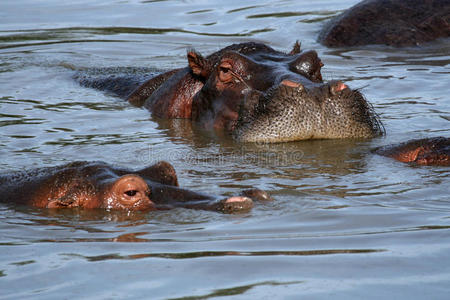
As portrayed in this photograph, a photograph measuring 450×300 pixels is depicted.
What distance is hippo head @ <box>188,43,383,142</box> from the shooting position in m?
7.31

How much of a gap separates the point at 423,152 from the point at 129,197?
2343 millimetres

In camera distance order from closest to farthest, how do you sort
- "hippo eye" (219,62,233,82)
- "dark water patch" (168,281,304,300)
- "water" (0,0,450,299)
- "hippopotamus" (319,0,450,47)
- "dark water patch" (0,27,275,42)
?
"dark water patch" (168,281,304,300) → "water" (0,0,450,299) → "hippo eye" (219,62,233,82) → "hippopotamus" (319,0,450,47) → "dark water patch" (0,27,275,42)

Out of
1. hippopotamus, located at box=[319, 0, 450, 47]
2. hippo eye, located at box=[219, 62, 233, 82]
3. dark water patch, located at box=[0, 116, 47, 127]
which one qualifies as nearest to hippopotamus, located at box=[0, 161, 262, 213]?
hippo eye, located at box=[219, 62, 233, 82]

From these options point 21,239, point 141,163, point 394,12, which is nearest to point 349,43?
point 394,12

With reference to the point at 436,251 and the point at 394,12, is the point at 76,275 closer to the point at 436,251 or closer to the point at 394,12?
the point at 436,251

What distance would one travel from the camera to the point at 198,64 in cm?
860

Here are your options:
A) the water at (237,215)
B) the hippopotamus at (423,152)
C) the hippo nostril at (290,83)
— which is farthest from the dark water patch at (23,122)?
the hippopotamus at (423,152)

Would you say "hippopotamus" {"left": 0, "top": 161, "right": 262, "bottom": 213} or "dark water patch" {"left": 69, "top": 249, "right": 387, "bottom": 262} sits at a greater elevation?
"hippopotamus" {"left": 0, "top": 161, "right": 262, "bottom": 213}

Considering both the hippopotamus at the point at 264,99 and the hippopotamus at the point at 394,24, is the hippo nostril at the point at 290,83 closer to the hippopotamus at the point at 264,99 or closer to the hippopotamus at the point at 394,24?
the hippopotamus at the point at 264,99

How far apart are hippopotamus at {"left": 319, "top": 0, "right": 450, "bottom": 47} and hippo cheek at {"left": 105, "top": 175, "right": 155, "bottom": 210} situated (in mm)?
7618

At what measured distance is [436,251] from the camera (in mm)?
4305

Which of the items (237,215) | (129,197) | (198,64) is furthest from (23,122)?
(237,215)

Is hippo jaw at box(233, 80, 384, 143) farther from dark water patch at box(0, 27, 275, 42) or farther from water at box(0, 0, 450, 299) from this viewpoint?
dark water patch at box(0, 27, 275, 42)

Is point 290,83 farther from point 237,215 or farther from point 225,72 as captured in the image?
point 237,215
